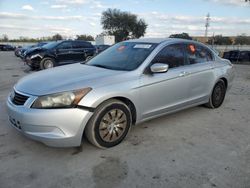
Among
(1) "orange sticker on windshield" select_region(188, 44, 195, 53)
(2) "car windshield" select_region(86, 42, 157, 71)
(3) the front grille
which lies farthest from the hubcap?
(1) "orange sticker on windshield" select_region(188, 44, 195, 53)

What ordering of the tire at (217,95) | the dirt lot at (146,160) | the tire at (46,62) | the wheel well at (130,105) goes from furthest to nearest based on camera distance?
the tire at (46,62) < the tire at (217,95) < the wheel well at (130,105) < the dirt lot at (146,160)

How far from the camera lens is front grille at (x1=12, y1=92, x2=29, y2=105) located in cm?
337

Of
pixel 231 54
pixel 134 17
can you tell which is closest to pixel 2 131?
pixel 231 54

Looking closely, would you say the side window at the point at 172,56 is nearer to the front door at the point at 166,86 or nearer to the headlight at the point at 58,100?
the front door at the point at 166,86

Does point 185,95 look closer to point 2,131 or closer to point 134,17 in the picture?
point 2,131

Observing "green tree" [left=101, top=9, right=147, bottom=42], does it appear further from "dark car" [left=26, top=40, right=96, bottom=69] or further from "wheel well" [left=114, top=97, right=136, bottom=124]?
"wheel well" [left=114, top=97, right=136, bottom=124]

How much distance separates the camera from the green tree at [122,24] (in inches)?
2291

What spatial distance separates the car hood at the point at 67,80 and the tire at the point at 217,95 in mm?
2550

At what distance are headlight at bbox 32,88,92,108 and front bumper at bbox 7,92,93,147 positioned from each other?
2.5 inches

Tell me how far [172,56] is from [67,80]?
195 centimetres

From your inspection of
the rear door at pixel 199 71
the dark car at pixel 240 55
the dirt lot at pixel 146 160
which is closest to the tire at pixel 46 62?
the dirt lot at pixel 146 160

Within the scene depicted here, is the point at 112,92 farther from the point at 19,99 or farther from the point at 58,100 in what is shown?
the point at 19,99

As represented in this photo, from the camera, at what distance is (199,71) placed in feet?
16.0

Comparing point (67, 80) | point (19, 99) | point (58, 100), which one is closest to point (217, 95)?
point (67, 80)
